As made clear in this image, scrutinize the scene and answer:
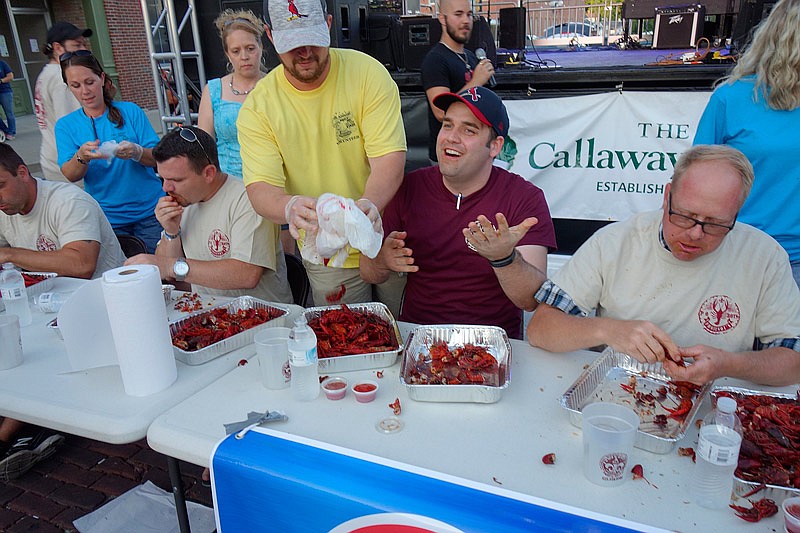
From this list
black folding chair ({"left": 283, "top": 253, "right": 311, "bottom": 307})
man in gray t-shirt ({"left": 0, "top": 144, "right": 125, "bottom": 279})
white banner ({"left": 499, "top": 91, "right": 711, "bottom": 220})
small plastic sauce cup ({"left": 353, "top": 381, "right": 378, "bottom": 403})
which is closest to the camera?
small plastic sauce cup ({"left": 353, "top": 381, "right": 378, "bottom": 403})

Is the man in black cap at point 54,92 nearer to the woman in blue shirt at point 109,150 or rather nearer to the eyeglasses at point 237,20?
the woman in blue shirt at point 109,150

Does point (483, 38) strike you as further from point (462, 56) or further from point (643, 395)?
point (643, 395)

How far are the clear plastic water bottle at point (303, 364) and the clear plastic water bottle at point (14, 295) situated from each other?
1.47 metres

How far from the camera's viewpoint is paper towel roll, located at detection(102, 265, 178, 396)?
1.75m

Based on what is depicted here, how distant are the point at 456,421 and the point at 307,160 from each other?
5.32 feet

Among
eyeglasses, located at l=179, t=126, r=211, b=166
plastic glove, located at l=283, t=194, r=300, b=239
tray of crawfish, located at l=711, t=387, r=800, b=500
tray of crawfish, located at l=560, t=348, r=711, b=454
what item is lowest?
tray of crawfish, located at l=560, t=348, r=711, b=454

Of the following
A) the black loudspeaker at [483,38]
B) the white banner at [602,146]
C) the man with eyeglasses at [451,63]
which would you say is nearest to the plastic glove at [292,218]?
the man with eyeglasses at [451,63]

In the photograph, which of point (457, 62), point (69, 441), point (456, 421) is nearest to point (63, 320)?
point (456, 421)

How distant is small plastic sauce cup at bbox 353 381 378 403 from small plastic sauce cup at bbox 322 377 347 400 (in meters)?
0.04

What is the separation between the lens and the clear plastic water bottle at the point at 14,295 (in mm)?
2479

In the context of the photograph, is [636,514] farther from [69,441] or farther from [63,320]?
[69,441]

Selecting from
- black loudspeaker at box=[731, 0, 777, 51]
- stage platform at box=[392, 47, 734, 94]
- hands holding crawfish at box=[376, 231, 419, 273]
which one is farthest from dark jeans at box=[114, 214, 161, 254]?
black loudspeaker at box=[731, 0, 777, 51]

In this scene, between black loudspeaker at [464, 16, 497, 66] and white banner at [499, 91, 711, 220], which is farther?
black loudspeaker at [464, 16, 497, 66]

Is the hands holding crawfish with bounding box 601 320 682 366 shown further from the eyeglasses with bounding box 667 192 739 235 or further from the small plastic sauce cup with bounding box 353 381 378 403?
the small plastic sauce cup with bounding box 353 381 378 403
